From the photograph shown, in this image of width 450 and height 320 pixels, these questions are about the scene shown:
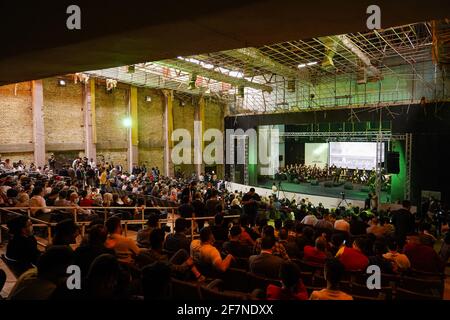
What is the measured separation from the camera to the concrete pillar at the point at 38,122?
14665mm

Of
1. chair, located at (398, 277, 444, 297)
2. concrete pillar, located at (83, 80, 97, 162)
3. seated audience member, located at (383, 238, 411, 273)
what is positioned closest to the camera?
chair, located at (398, 277, 444, 297)

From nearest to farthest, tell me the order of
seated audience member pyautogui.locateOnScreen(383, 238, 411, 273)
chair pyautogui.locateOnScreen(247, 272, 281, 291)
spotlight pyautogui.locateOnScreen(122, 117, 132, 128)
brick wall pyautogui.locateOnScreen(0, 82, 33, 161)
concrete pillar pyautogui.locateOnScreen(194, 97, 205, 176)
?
chair pyautogui.locateOnScreen(247, 272, 281, 291)
seated audience member pyautogui.locateOnScreen(383, 238, 411, 273)
brick wall pyautogui.locateOnScreen(0, 82, 33, 161)
spotlight pyautogui.locateOnScreen(122, 117, 132, 128)
concrete pillar pyautogui.locateOnScreen(194, 97, 205, 176)

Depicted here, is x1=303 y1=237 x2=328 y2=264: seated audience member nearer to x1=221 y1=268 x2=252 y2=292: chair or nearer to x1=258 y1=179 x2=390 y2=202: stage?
x1=221 y1=268 x2=252 y2=292: chair

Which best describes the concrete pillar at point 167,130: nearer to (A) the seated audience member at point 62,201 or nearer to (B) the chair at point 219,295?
(A) the seated audience member at point 62,201

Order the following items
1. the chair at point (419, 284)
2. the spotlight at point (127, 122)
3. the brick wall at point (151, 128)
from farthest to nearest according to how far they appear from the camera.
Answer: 1. the brick wall at point (151, 128)
2. the spotlight at point (127, 122)
3. the chair at point (419, 284)

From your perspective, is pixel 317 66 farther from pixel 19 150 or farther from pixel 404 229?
pixel 19 150

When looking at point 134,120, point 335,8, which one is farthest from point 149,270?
point 134,120

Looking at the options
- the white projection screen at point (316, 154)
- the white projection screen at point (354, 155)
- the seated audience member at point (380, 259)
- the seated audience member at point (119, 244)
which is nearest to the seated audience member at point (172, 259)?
the seated audience member at point (119, 244)

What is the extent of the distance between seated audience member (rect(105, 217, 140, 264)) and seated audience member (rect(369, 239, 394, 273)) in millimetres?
2919

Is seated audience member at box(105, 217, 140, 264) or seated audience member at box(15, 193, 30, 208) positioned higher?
seated audience member at box(15, 193, 30, 208)

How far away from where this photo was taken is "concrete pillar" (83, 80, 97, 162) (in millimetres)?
16891

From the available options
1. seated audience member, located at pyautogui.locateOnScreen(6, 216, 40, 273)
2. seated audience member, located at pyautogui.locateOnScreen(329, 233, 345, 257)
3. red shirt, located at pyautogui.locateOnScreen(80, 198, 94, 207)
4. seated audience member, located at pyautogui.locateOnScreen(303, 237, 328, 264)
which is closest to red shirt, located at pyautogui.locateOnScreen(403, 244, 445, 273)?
seated audience member, located at pyautogui.locateOnScreen(329, 233, 345, 257)

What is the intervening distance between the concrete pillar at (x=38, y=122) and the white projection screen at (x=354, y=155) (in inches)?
602

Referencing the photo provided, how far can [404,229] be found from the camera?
631 centimetres
